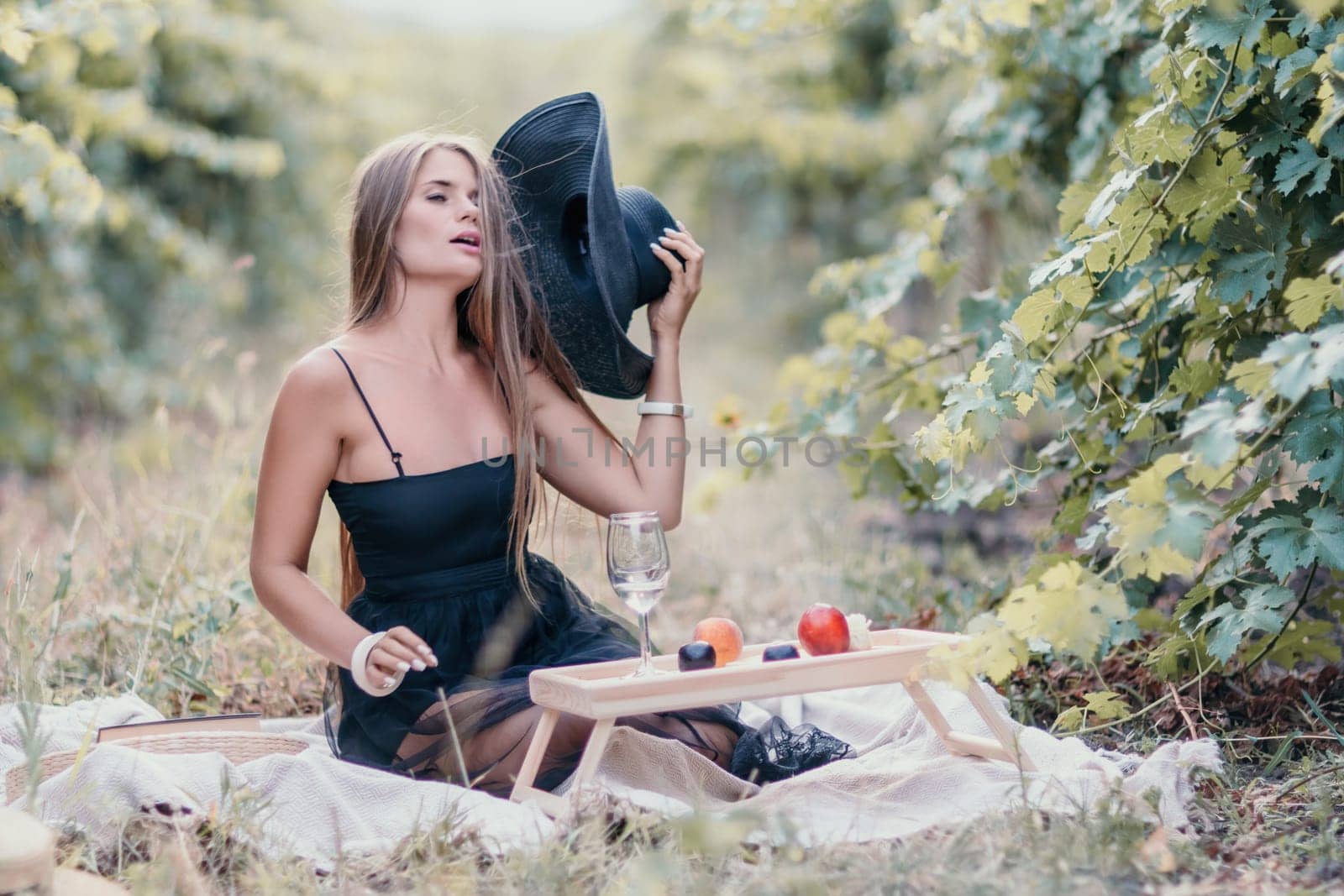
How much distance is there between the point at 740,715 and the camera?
11.0ft

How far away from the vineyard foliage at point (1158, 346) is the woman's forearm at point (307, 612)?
1293 mm

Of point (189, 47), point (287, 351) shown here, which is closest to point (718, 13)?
point (189, 47)

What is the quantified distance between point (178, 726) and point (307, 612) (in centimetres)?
39

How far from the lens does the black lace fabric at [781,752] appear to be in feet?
9.21

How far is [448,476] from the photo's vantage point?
2.92m

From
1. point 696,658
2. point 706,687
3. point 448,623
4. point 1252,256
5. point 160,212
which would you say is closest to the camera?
point 706,687

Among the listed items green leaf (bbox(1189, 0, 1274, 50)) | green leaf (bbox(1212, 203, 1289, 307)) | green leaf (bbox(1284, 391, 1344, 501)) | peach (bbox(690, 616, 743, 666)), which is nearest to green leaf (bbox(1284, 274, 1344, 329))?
green leaf (bbox(1284, 391, 1344, 501))

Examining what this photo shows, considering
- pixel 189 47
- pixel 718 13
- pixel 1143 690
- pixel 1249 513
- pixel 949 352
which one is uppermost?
pixel 189 47

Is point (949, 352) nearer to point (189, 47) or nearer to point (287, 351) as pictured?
point (189, 47)

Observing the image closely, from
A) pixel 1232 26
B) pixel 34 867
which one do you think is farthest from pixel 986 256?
pixel 34 867

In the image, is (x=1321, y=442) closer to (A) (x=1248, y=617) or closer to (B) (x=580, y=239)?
(A) (x=1248, y=617)

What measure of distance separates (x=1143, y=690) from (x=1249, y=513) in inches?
22.3

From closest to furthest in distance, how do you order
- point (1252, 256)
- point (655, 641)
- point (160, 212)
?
point (1252, 256) < point (655, 641) < point (160, 212)

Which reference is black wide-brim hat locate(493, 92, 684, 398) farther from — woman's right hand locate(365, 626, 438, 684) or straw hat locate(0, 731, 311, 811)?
straw hat locate(0, 731, 311, 811)
